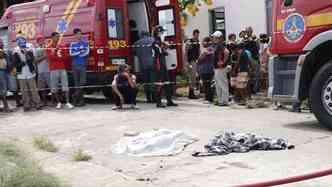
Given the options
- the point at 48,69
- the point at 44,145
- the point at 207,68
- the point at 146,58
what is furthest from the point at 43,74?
the point at 44,145

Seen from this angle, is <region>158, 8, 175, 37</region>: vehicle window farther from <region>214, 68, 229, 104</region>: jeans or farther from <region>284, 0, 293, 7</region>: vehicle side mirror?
<region>284, 0, 293, 7</region>: vehicle side mirror

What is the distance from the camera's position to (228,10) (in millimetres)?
19641

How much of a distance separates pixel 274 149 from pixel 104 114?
5.11 meters

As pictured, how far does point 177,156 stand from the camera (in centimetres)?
760

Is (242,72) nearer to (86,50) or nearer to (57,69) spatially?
A: (86,50)

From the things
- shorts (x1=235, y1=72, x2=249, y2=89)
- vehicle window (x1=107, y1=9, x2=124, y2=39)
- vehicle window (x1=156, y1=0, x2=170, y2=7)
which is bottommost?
shorts (x1=235, y1=72, x2=249, y2=89)

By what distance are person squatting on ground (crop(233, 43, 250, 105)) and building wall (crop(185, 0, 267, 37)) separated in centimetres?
578

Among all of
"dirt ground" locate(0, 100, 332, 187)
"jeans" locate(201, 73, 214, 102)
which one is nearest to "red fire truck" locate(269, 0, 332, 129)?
"dirt ground" locate(0, 100, 332, 187)

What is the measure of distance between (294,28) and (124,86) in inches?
179

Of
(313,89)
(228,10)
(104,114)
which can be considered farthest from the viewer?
(228,10)

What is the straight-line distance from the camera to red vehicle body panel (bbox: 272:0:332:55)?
8695mm

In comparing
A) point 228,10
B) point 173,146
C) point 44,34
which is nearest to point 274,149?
point 173,146

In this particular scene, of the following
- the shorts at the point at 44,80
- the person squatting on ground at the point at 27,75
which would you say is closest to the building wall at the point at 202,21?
the shorts at the point at 44,80

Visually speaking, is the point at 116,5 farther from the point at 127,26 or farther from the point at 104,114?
the point at 104,114
